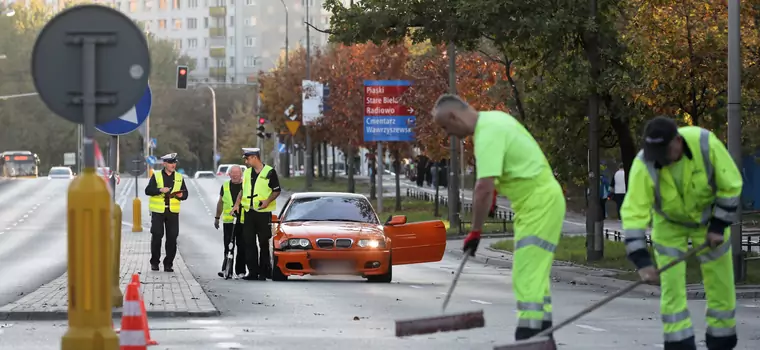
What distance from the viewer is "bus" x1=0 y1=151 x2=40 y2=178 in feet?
348

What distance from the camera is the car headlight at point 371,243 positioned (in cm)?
2133

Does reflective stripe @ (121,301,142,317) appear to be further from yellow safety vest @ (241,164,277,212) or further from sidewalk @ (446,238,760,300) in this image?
yellow safety vest @ (241,164,277,212)

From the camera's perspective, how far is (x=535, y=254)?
9.20 meters

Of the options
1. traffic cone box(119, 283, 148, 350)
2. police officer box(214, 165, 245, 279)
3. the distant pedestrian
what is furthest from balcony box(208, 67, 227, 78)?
traffic cone box(119, 283, 148, 350)

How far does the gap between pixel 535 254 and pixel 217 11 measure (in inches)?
6630

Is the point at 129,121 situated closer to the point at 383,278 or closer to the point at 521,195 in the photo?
the point at 383,278

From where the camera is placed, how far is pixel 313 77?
7800 centimetres

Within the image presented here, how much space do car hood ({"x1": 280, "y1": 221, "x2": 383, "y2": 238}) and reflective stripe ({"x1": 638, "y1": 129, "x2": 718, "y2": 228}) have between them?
1193 centimetres

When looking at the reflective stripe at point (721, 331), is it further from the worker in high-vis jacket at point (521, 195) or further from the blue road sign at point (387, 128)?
the blue road sign at point (387, 128)

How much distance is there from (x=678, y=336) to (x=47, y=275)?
16.7 metres

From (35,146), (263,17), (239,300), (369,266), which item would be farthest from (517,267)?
(263,17)

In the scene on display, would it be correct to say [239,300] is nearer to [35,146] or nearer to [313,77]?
[313,77]

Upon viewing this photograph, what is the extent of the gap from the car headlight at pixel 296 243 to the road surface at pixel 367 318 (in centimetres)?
50

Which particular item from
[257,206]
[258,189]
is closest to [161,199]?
[257,206]
